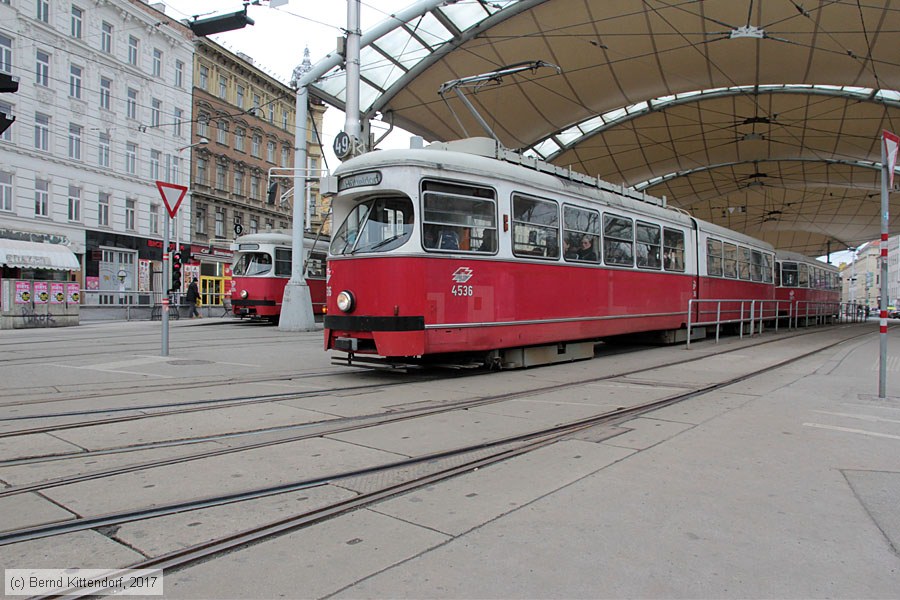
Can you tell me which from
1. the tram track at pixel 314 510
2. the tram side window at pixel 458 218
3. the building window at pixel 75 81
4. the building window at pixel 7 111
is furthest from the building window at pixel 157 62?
the tram track at pixel 314 510

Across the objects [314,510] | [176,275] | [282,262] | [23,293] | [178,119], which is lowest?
[314,510]

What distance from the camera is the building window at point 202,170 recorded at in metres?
38.7

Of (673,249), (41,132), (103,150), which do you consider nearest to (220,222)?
(103,150)

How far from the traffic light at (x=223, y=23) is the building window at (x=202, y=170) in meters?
24.1

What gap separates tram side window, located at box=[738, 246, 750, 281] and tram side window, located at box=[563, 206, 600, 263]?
31.9ft

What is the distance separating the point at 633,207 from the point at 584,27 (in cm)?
1146

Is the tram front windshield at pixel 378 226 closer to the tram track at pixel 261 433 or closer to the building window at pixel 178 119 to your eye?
the tram track at pixel 261 433

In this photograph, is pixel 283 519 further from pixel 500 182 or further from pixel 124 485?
pixel 500 182

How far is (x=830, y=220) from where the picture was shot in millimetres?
51500

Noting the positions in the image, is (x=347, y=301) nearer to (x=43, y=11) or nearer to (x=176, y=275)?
(x=176, y=275)

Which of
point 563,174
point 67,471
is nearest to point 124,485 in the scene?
point 67,471

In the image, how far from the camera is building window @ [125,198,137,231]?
109 feet

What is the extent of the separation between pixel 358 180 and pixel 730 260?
44.8ft

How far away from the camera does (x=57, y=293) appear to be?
71.4 ft
